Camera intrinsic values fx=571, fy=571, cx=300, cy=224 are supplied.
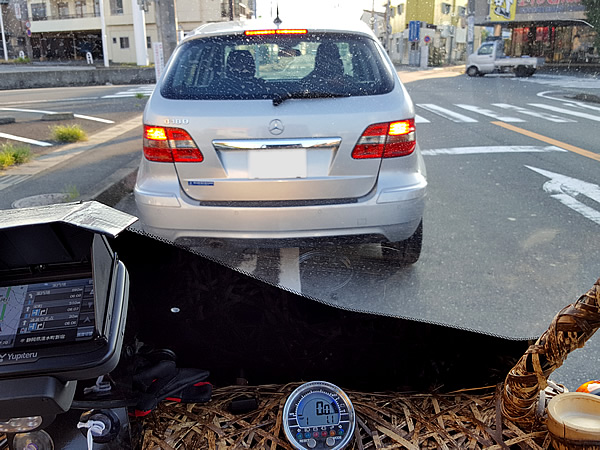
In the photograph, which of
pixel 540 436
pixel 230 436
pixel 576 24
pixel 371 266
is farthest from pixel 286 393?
pixel 576 24

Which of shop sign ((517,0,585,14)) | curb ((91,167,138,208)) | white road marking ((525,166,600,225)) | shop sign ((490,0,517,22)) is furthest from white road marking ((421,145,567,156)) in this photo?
shop sign ((490,0,517,22))

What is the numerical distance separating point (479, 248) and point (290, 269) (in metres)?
1.47

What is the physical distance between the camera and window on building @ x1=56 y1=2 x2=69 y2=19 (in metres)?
54.5

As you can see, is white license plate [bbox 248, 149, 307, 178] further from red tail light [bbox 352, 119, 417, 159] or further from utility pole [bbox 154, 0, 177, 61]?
utility pole [bbox 154, 0, 177, 61]

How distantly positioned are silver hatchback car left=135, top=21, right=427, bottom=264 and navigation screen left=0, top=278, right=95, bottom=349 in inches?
88.5

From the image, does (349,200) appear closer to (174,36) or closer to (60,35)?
A: (174,36)

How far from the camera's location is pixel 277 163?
3.15 meters

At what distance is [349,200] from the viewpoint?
324 centimetres

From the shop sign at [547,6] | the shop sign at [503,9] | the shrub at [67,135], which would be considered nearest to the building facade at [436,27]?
the shop sign at [503,9]

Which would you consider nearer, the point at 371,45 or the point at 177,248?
the point at 177,248

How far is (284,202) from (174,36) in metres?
7.41

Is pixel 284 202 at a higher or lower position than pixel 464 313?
higher

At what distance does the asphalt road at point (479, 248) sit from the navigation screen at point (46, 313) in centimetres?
47

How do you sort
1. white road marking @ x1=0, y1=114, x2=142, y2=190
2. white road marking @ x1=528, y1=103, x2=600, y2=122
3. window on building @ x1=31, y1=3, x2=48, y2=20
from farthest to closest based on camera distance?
window on building @ x1=31, y1=3, x2=48, y2=20 → white road marking @ x1=528, y1=103, x2=600, y2=122 → white road marking @ x1=0, y1=114, x2=142, y2=190
